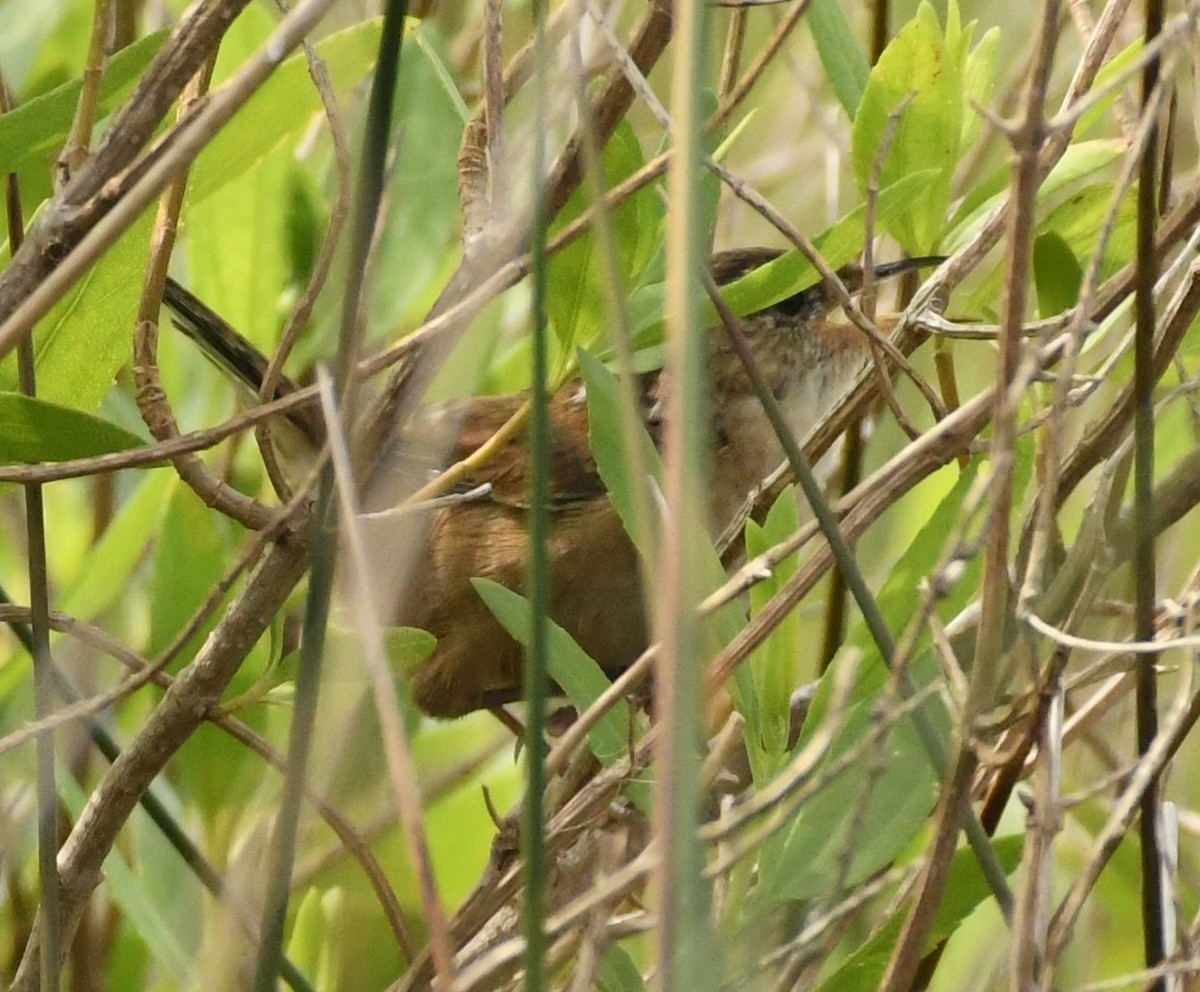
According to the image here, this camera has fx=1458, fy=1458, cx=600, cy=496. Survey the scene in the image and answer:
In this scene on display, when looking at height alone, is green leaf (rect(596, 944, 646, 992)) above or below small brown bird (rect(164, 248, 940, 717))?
below

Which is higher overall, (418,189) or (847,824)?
(418,189)

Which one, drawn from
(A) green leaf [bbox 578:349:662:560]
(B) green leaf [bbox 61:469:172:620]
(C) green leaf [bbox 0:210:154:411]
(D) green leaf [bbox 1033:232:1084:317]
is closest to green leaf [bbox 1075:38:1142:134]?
(D) green leaf [bbox 1033:232:1084:317]

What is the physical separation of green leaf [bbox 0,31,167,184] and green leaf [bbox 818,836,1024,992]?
95cm

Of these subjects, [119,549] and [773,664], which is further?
[119,549]

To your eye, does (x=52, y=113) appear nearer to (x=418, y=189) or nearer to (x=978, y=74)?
(x=418, y=189)

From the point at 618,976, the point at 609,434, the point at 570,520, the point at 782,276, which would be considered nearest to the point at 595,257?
the point at 782,276

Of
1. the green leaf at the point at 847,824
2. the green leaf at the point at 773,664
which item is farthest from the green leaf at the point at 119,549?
the green leaf at the point at 847,824

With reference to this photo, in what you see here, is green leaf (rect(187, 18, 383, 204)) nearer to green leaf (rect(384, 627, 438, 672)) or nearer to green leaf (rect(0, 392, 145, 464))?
green leaf (rect(0, 392, 145, 464))

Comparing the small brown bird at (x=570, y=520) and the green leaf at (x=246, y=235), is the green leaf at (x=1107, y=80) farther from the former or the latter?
the green leaf at (x=246, y=235)

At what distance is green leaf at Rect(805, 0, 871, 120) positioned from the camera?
1469 millimetres

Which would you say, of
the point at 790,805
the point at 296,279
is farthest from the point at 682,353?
the point at 296,279

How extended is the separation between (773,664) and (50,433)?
64 cm

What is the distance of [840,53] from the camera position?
150 cm

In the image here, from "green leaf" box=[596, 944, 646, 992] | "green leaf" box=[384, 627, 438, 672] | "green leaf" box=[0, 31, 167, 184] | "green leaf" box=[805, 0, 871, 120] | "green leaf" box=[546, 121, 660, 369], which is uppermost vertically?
"green leaf" box=[0, 31, 167, 184]
